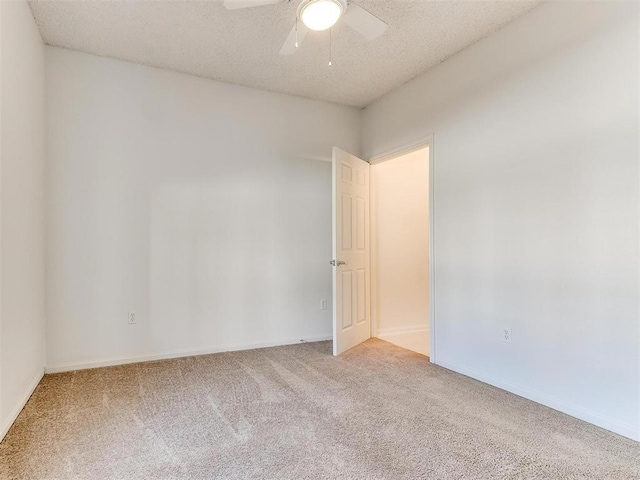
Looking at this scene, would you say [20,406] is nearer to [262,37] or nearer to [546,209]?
[262,37]

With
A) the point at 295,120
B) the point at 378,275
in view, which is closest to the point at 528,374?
the point at 378,275

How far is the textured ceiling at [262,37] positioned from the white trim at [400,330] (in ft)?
8.95

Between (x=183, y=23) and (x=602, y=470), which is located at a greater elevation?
(x=183, y=23)

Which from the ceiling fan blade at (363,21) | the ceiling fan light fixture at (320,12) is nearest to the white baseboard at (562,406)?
the ceiling fan blade at (363,21)

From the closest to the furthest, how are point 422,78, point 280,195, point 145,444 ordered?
point 145,444 → point 422,78 → point 280,195

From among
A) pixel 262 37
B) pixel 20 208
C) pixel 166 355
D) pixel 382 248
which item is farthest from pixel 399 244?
pixel 20 208

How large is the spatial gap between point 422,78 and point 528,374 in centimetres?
268

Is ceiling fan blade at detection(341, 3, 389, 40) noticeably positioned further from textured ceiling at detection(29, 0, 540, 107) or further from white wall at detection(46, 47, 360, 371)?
white wall at detection(46, 47, 360, 371)

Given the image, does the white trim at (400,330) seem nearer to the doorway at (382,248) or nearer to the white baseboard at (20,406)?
the doorway at (382,248)

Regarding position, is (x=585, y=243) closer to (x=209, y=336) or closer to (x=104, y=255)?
(x=209, y=336)

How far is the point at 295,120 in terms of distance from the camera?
4.11 metres

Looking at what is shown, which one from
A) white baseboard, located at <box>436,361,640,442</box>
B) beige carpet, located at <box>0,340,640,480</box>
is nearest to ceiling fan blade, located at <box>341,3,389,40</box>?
beige carpet, located at <box>0,340,640,480</box>

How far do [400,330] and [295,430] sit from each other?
2664 mm

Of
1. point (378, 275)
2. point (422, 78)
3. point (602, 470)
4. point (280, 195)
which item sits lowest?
point (602, 470)
